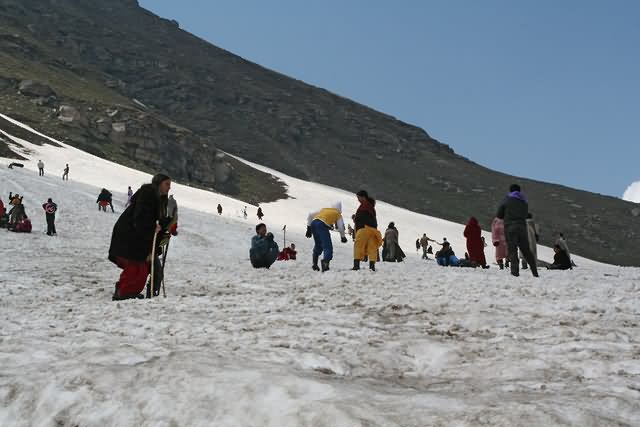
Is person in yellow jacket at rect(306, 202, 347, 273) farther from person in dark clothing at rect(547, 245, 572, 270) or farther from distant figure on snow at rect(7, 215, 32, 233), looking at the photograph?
distant figure on snow at rect(7, 215, 32, 233)

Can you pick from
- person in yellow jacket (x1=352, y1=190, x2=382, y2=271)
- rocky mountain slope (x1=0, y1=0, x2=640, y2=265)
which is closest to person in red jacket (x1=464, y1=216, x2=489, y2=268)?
person in yellow jacket (x1=352, y1=190, x2=382, y2=271)

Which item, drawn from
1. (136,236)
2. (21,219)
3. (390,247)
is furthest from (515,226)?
(21,219)

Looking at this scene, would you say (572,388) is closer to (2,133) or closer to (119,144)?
(2,133)

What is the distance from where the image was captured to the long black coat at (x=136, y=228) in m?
8.57

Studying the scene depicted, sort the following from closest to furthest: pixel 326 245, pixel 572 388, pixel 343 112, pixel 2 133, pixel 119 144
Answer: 1. pixel 572 388
2. pixel 326 245
3. pixel 2 133
4. pixel 119 144
5. pixel 343 112

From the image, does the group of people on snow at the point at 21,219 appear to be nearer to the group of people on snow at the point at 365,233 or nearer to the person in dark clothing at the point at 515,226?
the group of people on snow at the point at 365,233

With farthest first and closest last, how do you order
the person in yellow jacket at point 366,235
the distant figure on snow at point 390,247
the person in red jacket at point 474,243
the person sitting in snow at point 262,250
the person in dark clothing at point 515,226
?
the distant figure on snow at point 390,247 < the person in red jacket at point 474,243 < the person sitting in snow at point 262,250 < the person in yellow jacket at point 366,235 < the person in dark clothing at point 515,226

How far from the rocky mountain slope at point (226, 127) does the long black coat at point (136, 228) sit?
82382 mm

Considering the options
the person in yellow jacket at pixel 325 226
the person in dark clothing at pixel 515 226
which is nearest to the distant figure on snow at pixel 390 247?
the person in yellow jacket at pixel 325 226

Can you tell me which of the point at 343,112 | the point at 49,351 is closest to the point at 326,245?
the point at 49,351

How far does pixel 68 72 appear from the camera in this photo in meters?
131

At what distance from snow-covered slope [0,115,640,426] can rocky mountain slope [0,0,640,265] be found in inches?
3276

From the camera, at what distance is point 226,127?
151 meters

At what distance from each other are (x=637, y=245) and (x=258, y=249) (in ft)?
A: 381
